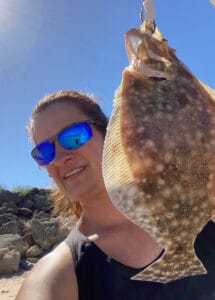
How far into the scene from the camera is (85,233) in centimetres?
344

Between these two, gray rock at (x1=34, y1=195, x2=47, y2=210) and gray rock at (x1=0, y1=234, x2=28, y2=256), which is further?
gray rock at (x1=34, y1=195, x2=47, y2=210)

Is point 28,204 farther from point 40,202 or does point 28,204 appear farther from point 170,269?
point 170,269

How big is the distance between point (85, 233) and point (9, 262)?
11823 millimetres

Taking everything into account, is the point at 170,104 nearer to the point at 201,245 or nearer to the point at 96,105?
the point at 201,245

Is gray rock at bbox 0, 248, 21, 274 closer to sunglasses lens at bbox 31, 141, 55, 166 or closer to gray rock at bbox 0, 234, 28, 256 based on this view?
gray rock at bbox 0, 234, 28, 256

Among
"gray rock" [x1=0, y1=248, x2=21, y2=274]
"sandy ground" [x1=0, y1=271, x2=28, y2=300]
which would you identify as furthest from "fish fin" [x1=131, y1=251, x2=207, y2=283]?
"gray rock" [x1=0, y1=248, x2=21, y2=274]

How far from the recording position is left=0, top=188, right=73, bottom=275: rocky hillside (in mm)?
14836

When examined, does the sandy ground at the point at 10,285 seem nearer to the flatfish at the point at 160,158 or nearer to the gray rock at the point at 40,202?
the gray rock at the point at 40,202

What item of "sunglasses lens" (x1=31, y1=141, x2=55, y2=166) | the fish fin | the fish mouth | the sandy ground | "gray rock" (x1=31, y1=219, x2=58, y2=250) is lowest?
the sandy ground

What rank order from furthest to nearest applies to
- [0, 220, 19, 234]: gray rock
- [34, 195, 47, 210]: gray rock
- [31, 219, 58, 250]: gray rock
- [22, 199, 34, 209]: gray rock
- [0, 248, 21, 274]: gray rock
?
[34, 195, 47, 210]: gray rock < [22, 199, 34, 209]: gray rock < [0, 220, 19, 234]: gray rock < [31, 219, 58, 250]: gray rock < [0, 248, 21, 274]: gray rock

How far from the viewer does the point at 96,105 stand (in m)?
3.65

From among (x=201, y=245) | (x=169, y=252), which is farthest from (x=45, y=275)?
(x=169, y=252)

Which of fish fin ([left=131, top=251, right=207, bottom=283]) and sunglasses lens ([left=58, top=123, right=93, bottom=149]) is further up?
sunglasses lens ([left=58, top=123, right=93, bottom=149])

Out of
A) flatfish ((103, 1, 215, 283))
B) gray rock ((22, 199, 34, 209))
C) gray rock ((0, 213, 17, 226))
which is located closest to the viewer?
flatfish ((103, 1, 215, 283))
